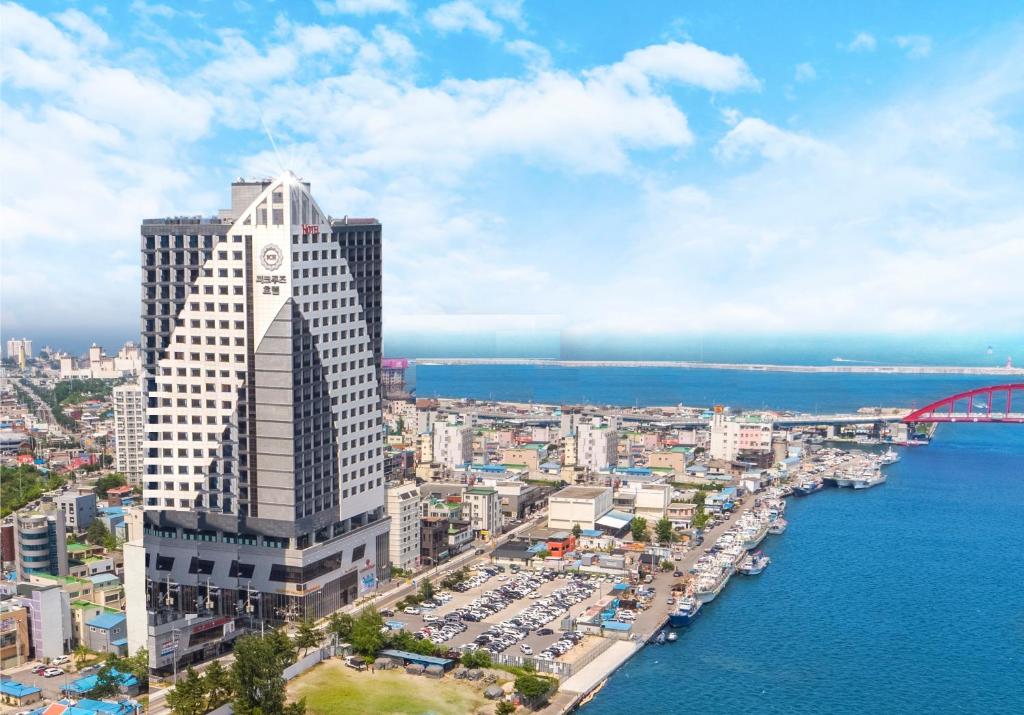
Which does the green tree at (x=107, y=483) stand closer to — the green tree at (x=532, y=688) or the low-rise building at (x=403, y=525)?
the low-rise building at (x=403, y=525)

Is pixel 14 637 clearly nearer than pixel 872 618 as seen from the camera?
Yes

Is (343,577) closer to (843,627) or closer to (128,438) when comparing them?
(843,627)

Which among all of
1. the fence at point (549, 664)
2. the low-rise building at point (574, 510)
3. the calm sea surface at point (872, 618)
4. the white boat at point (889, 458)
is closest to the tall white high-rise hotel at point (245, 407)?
the fence at point (549, 664)

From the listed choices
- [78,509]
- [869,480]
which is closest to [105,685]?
[78,509]

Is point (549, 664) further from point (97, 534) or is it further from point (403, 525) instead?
point (97, 534)

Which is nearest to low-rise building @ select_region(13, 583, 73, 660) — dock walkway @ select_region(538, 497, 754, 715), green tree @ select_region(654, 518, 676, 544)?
dock walkway @ select_region(538, 497, 754, 715)

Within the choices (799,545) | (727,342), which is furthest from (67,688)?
(727,342)
